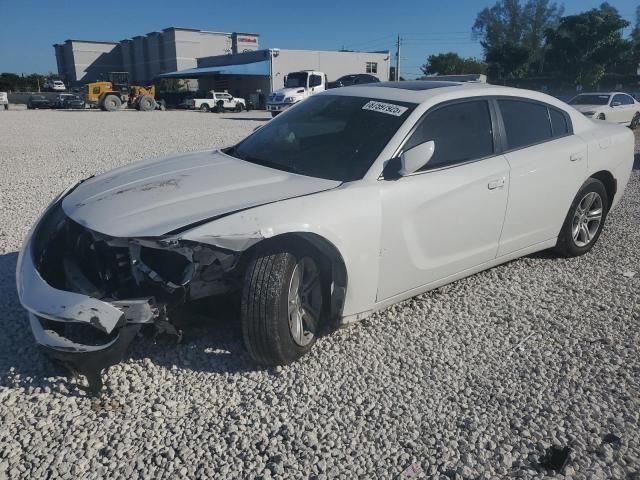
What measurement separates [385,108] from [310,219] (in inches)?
50.1

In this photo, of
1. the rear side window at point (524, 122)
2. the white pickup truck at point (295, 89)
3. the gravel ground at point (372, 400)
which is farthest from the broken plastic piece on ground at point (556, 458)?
the white pickup truck at point (295, 89)

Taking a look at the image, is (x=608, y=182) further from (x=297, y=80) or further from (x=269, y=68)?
(x=269, y=68)

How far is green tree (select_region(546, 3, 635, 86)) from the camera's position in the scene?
153 feet

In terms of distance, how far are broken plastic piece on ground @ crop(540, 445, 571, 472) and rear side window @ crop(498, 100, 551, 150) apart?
2256mm

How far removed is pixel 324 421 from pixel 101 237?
4.89 ft

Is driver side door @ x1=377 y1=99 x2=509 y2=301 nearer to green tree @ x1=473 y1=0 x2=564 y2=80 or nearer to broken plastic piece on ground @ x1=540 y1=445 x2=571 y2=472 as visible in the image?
broken plastic piece on ground @ x1=540 y1=445 x2=571 y2=472

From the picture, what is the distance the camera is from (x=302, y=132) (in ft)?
12.8

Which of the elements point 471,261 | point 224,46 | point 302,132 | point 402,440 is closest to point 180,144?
point 302,132

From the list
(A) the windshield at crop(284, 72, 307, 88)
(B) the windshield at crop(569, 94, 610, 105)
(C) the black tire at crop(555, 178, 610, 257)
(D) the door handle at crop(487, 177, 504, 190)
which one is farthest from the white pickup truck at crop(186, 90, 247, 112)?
(D) the door handle at crop(487, 177, 504, 190)

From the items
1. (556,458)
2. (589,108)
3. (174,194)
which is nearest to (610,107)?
(589,108)

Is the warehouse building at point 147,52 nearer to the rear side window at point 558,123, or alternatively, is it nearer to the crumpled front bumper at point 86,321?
the rear side window at point 558,123

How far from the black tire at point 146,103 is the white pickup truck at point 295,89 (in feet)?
45.3

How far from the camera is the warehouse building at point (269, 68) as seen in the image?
4703 centimetres

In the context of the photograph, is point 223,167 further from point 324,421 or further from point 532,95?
point 532,95
